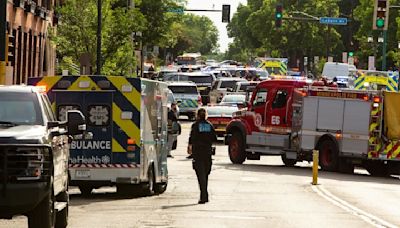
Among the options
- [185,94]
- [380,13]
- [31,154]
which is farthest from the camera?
[185,94]

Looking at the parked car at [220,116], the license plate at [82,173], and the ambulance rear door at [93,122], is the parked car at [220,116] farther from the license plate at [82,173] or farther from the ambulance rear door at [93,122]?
the license plate at [82,173]

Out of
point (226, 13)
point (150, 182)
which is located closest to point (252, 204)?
point (150, 182)

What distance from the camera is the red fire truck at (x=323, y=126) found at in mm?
34125

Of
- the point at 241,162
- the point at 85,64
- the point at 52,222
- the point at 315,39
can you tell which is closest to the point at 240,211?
the point at 52,222

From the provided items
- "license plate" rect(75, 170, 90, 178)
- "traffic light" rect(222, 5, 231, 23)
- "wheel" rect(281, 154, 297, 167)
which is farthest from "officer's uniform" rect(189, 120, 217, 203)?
"traffic light" rect(222, 5, 231, 23)

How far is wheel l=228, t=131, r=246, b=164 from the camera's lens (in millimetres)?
36531

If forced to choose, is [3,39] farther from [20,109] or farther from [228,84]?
[228,84]

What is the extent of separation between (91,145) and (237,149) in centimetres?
1451

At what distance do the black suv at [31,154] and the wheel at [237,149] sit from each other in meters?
21.0

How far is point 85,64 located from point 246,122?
10.2 metres

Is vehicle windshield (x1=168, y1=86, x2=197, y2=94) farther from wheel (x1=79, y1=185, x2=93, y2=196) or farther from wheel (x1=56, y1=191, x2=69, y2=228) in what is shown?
wheel (x1=56, y1=191, x2=69, y2=228)

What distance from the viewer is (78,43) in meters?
51.9

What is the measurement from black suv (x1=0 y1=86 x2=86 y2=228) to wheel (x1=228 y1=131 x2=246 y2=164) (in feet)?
69.0

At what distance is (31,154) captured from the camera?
13648 mm
